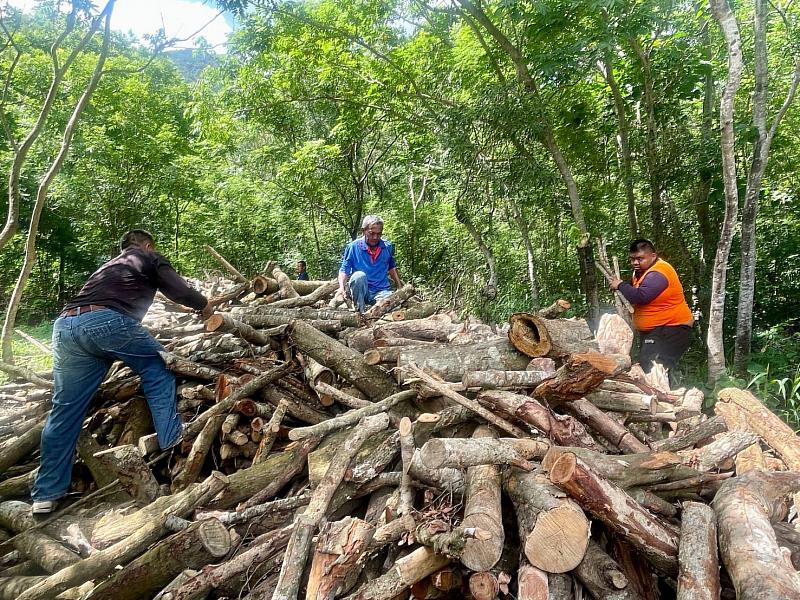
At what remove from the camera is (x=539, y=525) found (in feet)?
6.27

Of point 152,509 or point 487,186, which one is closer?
point 152,509

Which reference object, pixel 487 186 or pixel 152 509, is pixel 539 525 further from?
pixel 487 186

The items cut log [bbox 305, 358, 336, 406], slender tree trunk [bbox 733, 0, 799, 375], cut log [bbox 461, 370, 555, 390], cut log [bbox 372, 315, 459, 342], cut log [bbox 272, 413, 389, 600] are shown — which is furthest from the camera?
slender tree trunk [bbox 733, 0, 799, 375]

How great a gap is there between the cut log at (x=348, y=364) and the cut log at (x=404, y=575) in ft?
5.55

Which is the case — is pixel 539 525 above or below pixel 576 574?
above

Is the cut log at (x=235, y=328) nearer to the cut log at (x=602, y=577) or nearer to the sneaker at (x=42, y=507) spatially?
the sneaker at (x=42, y=507)

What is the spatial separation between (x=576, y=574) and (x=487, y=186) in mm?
8306

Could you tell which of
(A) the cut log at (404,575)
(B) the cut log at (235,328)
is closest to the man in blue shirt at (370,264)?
(B) the cut log at (235,328)

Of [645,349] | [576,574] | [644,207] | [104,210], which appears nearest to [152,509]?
[576,574]

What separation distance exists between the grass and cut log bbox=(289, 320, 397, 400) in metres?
3.70

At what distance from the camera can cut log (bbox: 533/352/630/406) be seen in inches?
108

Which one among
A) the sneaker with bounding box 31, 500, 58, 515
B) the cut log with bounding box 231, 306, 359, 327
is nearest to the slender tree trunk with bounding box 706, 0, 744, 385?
the cut log with bounding box 231, 306, 359, 327

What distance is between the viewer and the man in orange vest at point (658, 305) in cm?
517

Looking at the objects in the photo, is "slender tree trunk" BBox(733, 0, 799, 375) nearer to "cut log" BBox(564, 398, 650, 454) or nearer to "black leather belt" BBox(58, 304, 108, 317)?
"cut log" BBox(564, 398, 650, 454)
